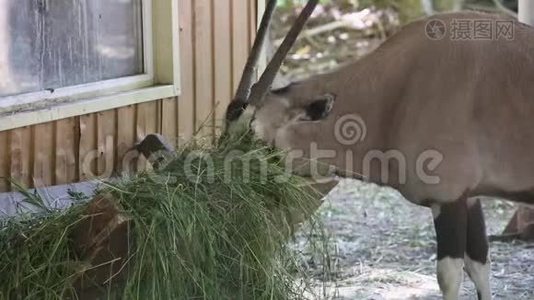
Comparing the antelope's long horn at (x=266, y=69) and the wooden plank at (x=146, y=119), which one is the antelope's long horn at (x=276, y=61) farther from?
the wooden plank at (x=146, y=119)

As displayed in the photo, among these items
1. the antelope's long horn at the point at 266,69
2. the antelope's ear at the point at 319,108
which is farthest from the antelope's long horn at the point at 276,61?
the antelope's ear at the point at 319,108

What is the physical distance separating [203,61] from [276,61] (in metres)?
1.11

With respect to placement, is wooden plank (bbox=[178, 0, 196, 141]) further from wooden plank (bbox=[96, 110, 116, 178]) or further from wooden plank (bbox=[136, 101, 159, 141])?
wooden plank (bbox=[96, 110, 116, 178])

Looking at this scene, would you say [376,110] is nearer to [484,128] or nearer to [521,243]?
[484,128]

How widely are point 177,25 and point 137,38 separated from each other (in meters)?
0.25

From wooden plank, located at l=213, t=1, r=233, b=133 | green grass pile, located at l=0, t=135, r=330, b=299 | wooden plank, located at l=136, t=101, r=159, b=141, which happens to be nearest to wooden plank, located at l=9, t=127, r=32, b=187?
green grass pile, located at l=0, t=135, r=330, b=299

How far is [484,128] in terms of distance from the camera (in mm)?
5480

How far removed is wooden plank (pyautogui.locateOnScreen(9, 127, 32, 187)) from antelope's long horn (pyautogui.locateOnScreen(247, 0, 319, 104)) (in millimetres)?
1159

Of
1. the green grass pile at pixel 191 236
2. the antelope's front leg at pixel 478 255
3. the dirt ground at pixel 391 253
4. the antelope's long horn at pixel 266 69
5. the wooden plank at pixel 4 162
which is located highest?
the antelope's long horn at pixel 266 69

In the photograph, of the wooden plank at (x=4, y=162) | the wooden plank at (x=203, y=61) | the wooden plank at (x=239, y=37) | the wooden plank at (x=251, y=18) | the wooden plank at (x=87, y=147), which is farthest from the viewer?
the wooden plank at (x=251, y=18)

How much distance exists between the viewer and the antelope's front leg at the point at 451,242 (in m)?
5.41

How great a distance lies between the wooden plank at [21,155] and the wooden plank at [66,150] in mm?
204

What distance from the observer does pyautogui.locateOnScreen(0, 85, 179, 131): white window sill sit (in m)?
5.04

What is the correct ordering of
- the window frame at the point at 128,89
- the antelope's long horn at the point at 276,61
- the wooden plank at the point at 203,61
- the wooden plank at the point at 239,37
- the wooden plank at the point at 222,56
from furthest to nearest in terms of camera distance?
the wooden plank at the point at 239,37
the wooden plank at the point at 222,56
the wooden plank at the point at 203,61
the antelope's long horn at the point at 276,61
the window frame at the point at 128,89
